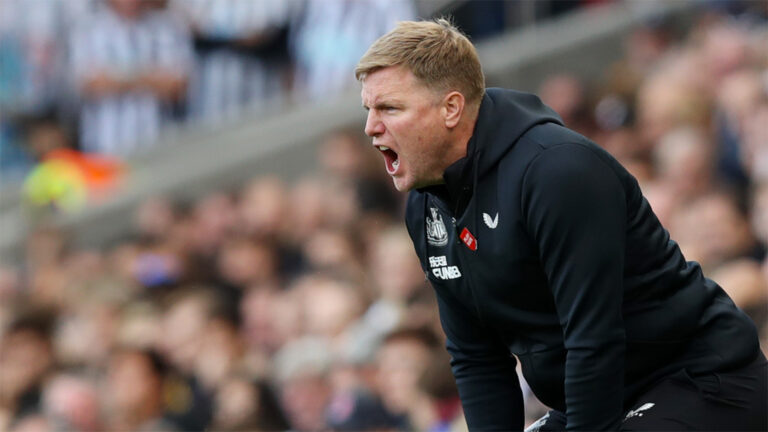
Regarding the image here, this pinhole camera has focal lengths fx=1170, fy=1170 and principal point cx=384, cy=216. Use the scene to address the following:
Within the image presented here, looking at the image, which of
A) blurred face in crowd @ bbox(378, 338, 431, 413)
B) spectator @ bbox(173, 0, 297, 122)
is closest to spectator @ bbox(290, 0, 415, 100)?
spectator @ bbox(173, 0, 297, 122)

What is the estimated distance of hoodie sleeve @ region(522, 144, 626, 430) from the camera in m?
2.49

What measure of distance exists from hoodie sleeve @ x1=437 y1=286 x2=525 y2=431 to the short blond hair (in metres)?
0.64

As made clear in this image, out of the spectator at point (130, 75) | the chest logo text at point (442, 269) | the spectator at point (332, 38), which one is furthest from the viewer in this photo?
the spectator at point (130, 75)

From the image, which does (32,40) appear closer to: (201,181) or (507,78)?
(201,181)

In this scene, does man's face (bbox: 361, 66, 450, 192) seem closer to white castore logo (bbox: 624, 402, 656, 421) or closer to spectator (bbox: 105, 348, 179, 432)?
white castore logo (bbox: 624, 402, 656, 421)

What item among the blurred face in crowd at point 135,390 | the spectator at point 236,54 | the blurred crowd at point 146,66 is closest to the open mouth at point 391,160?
the blurred face in crowd at point 135,390

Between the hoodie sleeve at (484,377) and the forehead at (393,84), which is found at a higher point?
the forehead at (393,84)

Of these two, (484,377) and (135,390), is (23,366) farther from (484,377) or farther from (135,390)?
(484,377)

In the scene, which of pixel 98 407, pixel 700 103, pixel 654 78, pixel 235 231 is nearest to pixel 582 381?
pixel 700 103

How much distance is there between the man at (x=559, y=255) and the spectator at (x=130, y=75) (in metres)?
8.63

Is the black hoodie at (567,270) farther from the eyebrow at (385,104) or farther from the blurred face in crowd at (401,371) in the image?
the blurred face in crowd at (401,371)

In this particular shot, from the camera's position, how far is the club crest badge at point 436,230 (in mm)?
2914

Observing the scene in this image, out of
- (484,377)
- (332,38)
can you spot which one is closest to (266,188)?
(332,38)

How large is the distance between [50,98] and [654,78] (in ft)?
22.7
